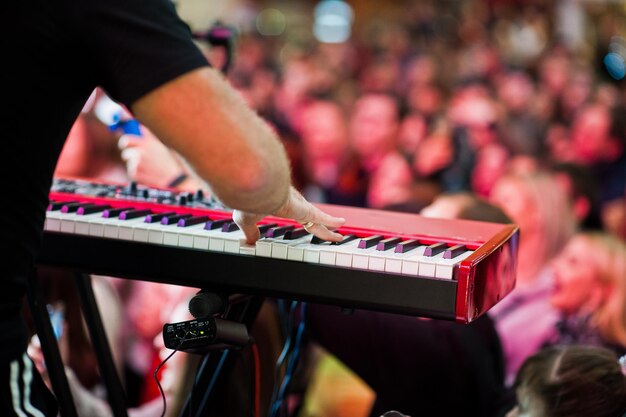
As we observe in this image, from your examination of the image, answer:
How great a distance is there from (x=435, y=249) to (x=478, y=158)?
15.7 feet

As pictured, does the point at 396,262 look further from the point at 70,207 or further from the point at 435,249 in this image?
the point at 70,207

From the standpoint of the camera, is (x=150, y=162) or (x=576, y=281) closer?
(x=150, y=162)

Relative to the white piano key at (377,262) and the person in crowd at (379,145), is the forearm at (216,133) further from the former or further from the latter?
the person in crowd at (379,145)

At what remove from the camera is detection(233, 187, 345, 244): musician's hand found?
1.79 m

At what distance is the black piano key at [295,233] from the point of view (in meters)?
2.02

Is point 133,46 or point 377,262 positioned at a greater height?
point 133,46

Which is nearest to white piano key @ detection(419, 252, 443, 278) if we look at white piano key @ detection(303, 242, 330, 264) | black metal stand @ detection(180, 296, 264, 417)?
white piano key @ detection(303, 242, 330, 264)

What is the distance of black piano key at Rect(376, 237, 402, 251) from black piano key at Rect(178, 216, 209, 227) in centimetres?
44

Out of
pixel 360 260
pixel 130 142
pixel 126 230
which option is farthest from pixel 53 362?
pixel 360 260

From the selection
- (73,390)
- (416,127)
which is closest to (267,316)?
(73,390)

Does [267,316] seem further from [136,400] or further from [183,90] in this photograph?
[183,90]

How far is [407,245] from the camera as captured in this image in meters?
2.01

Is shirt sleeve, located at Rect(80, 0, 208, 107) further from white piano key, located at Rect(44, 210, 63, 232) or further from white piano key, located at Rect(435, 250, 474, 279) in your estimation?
white piano key, located at Rect(44, 210, 63, 232)

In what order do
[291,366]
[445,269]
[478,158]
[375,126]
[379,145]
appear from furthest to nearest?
[375,126], [379,145], [478,158], [291,366], [445,269]
